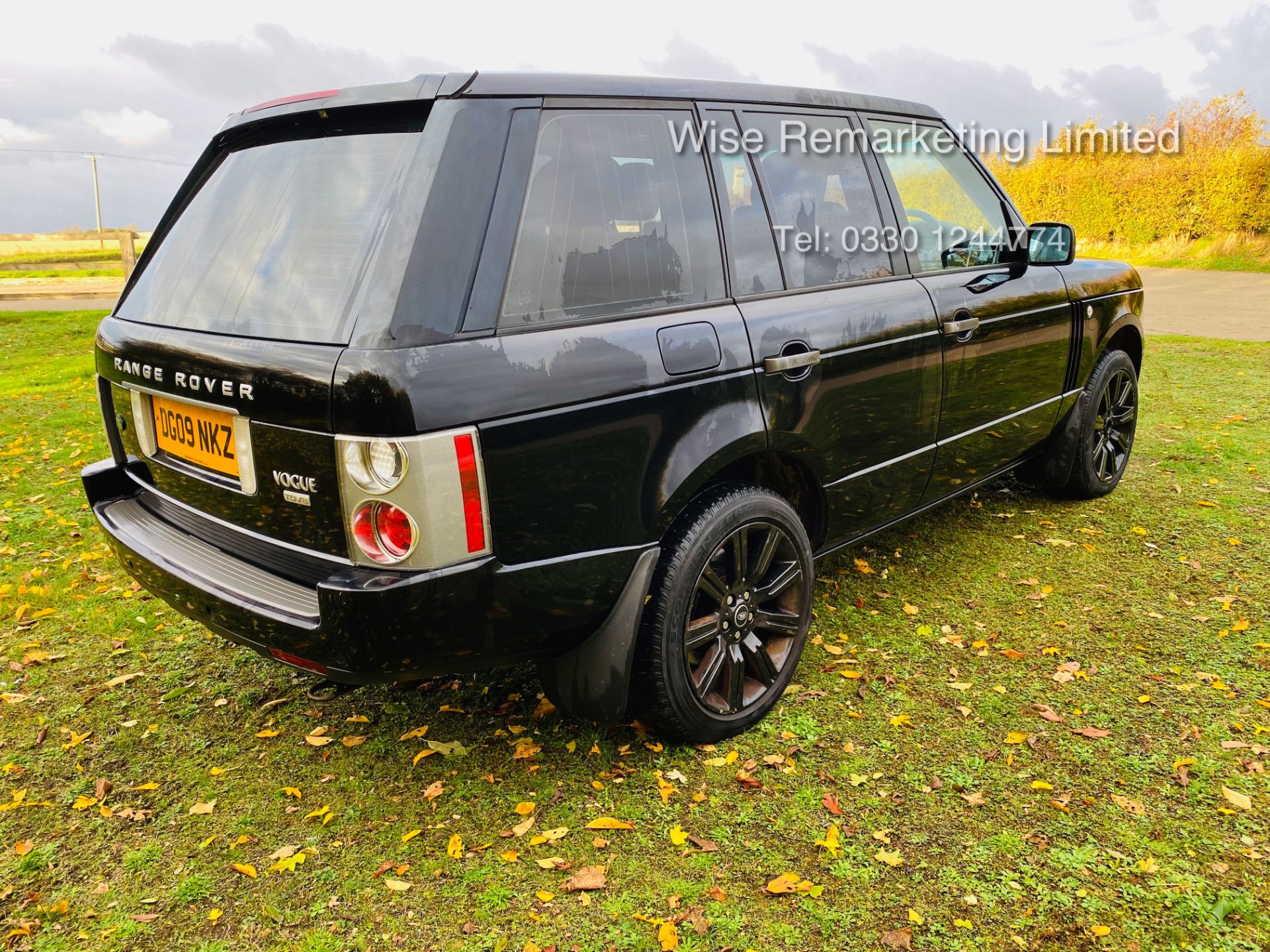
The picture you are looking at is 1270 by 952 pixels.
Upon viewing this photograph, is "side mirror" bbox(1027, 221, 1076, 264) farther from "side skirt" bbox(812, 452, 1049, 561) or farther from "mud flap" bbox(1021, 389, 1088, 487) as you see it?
"side skirt" bbox(812, 452, 1049, 561)

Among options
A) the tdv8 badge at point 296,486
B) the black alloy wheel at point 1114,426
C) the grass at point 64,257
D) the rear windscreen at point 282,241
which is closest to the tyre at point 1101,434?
the black alloy wheel at point 1114,426

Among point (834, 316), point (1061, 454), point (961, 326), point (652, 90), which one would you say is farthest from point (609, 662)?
point (1061, 454)

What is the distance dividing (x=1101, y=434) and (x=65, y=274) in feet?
77.5

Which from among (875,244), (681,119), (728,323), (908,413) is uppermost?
(681,119)

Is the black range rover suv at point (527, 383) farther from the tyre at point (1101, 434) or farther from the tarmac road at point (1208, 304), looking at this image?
the tarmac road at point (1208, 304)

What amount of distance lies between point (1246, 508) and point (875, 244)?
3137 millimetres

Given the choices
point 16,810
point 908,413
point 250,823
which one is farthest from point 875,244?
point 16,810

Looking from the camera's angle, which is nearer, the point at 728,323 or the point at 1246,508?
the point at 728,323

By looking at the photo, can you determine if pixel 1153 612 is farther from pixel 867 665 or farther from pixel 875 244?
pixel 875 244

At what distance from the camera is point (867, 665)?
350cm

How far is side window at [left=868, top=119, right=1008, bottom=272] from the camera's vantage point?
3.70 m

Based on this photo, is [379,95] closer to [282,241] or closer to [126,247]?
[282,241]

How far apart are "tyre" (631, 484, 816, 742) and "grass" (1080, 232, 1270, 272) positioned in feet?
75.5

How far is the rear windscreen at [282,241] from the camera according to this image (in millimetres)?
2334
